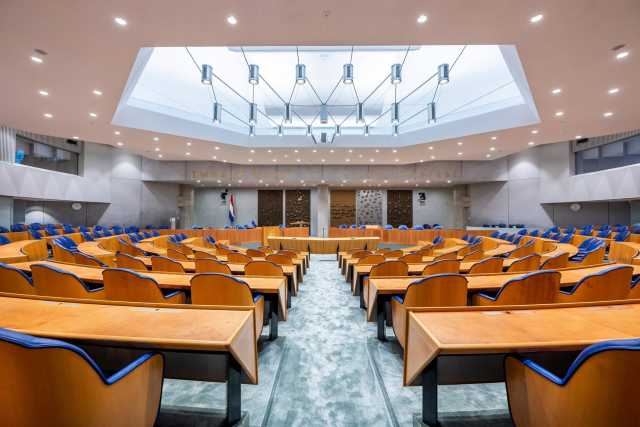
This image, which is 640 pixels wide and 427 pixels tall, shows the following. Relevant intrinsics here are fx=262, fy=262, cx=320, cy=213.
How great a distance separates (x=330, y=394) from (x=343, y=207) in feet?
55.9

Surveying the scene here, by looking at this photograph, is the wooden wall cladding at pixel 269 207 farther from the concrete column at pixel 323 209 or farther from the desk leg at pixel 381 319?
the desk leg at pixel 381 319

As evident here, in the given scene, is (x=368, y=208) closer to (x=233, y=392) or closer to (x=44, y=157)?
(x=233, y=392)

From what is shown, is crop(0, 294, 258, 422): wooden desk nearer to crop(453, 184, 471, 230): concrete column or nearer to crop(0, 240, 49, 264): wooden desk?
crop(0, 240, 49, 264): wooden desk

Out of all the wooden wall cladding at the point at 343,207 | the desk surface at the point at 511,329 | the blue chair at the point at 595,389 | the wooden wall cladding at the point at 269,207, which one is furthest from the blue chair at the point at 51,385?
the wooden wall cladding at the point at 269,207

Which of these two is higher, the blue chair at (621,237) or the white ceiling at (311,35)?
the white ceiling at (311,35)

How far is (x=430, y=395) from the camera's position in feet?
5.84

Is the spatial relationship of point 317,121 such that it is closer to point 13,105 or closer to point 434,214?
point 13,105

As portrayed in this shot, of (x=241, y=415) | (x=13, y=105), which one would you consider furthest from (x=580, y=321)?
(x=13, y=105)

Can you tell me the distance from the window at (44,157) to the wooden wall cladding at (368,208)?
1655 centimetres

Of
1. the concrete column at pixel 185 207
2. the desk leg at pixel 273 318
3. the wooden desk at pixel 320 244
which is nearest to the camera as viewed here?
the desk leg at pixel 273 318

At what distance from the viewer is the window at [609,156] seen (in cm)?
1147

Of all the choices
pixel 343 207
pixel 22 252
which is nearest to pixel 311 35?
pixel 22 252

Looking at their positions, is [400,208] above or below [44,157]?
below

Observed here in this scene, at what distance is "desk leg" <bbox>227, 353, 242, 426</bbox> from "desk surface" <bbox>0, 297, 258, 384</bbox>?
103mm
